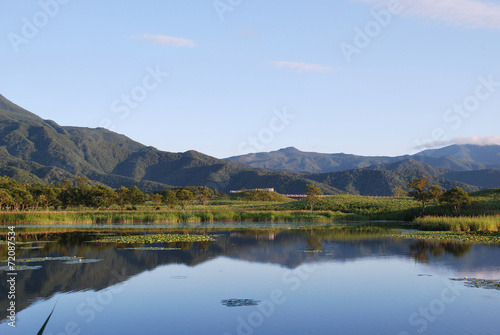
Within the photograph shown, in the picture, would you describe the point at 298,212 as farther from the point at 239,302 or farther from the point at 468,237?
the point at 239,302

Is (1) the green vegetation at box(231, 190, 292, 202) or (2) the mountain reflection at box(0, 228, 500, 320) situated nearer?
(2) the mountain reflection at box(0, 228, 500, 320)

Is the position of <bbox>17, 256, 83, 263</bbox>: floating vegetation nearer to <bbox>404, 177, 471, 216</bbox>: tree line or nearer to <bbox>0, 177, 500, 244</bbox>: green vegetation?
<bbox>0, 177, 500, 244</bbox>: green vegetation

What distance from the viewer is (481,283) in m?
21.5

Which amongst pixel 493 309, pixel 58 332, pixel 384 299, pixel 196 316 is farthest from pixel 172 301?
pixel 493 309

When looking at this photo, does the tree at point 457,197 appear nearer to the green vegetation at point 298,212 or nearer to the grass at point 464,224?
the green vegetation at point 298,212

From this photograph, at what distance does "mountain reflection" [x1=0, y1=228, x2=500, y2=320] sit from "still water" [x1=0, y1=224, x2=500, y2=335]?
0.08 metres

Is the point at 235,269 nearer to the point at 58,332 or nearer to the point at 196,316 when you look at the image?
the point at 196,316

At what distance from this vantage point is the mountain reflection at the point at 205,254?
73.7ft

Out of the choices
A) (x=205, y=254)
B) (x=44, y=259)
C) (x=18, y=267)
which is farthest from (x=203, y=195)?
(x=18, y=267)

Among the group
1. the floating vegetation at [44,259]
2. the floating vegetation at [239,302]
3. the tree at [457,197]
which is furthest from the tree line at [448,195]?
the floating vegetation at [239,302]

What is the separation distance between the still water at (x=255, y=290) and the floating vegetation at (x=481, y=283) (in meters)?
0.08

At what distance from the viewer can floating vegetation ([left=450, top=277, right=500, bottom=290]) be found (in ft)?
68.1

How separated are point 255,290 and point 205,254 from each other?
11.8 metres

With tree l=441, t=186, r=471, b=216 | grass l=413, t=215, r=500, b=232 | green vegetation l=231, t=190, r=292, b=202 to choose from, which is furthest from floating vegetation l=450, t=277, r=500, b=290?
green vegetation l=231, t=190, r=292, b=202
